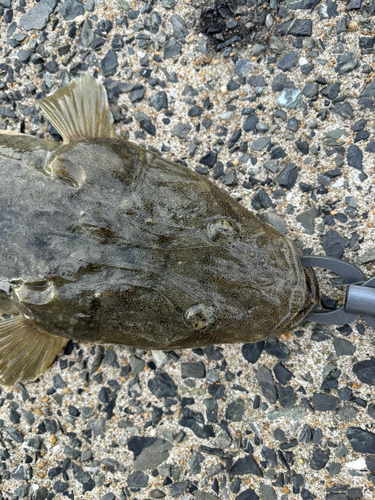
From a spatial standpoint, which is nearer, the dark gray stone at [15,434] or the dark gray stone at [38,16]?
the dark gray stone at [15,434]

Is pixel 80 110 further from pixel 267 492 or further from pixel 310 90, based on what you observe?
pixel 267 492

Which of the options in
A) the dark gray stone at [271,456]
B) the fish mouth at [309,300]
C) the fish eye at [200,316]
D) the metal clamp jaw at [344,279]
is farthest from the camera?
the dark gray stone at [271,456]

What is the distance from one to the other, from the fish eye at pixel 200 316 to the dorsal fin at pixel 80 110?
5.52 feet

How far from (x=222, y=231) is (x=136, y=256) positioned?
1.74ft

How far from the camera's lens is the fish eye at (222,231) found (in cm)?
247

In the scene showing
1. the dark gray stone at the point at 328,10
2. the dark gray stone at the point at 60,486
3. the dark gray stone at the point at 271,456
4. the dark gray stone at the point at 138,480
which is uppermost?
the dark gray stone at the point at 328,10

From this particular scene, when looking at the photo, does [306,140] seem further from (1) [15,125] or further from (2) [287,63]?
(1) [15,125]

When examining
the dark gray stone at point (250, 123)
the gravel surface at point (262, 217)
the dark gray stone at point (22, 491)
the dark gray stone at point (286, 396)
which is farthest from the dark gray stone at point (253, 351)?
the dark gray stone at point (22, 491)

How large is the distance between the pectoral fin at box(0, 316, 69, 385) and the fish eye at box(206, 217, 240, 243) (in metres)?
1.55

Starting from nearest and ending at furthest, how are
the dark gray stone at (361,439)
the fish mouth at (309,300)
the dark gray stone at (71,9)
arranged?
the fish mouth at (309,300) → the dark gray stone at (361,439) → the dark gray stone at (71,9)

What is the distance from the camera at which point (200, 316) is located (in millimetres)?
2453

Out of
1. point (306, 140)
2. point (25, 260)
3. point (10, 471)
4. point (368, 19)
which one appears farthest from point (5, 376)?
point (368, 19)

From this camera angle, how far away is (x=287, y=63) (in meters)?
3.32

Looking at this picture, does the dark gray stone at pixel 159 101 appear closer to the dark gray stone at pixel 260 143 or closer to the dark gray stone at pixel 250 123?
the dark gray stone at pixel 250 123
